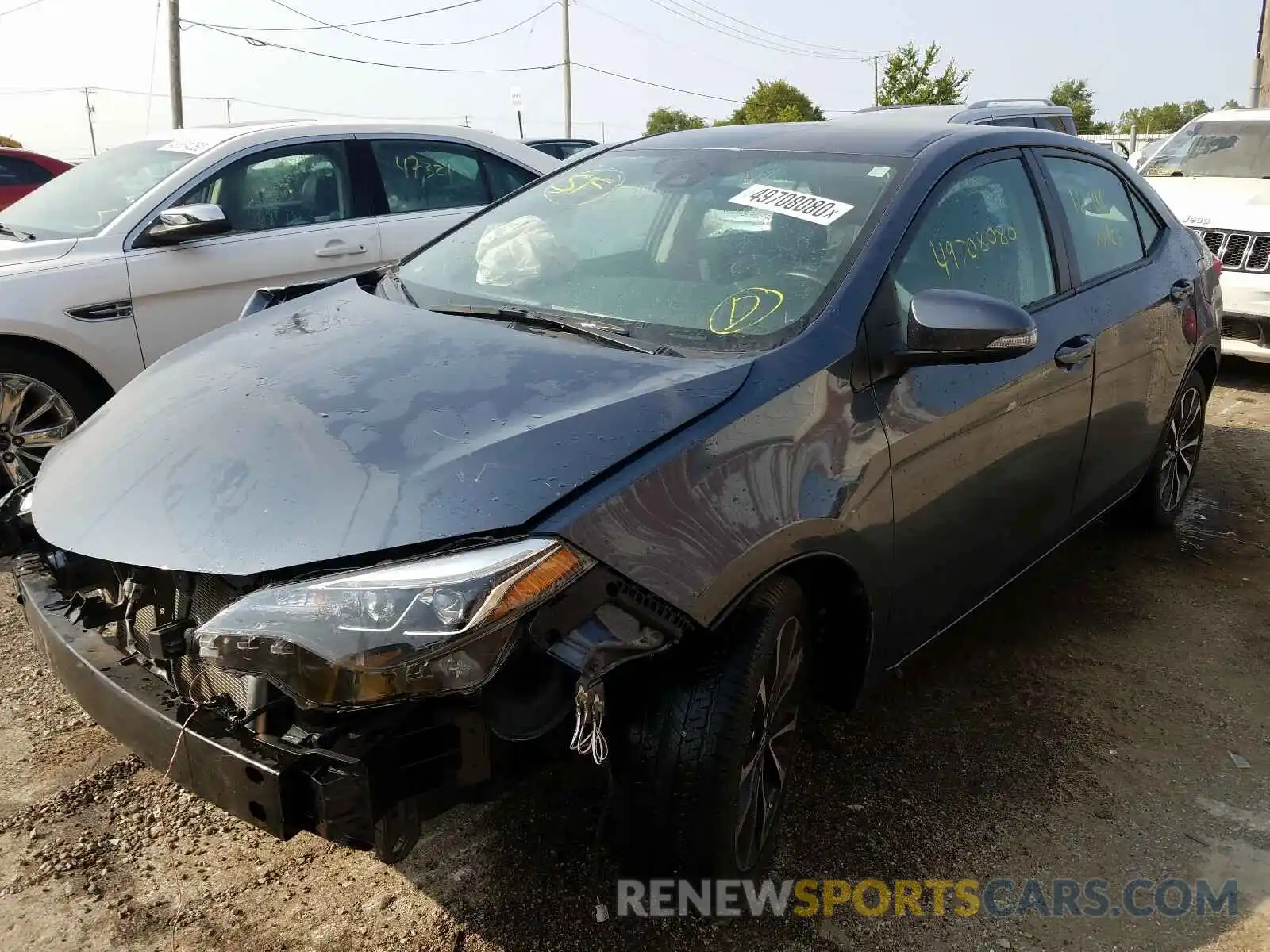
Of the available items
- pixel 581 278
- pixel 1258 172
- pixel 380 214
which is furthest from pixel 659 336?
pixel 1258 172

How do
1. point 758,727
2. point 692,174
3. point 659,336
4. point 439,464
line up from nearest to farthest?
point 439,464 → point 758,727 → point 659,336 → point 692,174

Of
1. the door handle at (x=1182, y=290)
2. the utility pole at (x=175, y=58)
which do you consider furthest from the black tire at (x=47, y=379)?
the utility pole at (x=175, y=58)

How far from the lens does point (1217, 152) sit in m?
7.98

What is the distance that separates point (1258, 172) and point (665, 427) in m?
7.35

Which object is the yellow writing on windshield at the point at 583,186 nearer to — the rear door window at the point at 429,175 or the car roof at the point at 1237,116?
the rear door window at the point at 429,175

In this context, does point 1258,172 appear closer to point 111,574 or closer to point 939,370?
point 939,370

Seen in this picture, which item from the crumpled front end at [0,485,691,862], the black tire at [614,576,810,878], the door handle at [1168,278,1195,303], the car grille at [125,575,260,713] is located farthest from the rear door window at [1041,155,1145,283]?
the car grille at [125,575,260,713]

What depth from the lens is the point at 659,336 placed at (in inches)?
97.6

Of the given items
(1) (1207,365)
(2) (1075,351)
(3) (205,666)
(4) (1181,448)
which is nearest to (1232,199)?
(1) (1207,365)

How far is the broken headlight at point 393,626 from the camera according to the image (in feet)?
5.58

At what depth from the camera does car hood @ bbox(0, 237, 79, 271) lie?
4.60 metres

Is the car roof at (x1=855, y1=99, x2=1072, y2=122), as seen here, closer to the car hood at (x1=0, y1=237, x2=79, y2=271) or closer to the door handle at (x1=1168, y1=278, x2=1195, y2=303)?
the door handle at (x1=1168, y1=278, x2=1195, y2=303)

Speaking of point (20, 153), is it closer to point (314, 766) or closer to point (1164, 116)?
point (314, 766)

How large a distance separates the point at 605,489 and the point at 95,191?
442cm
